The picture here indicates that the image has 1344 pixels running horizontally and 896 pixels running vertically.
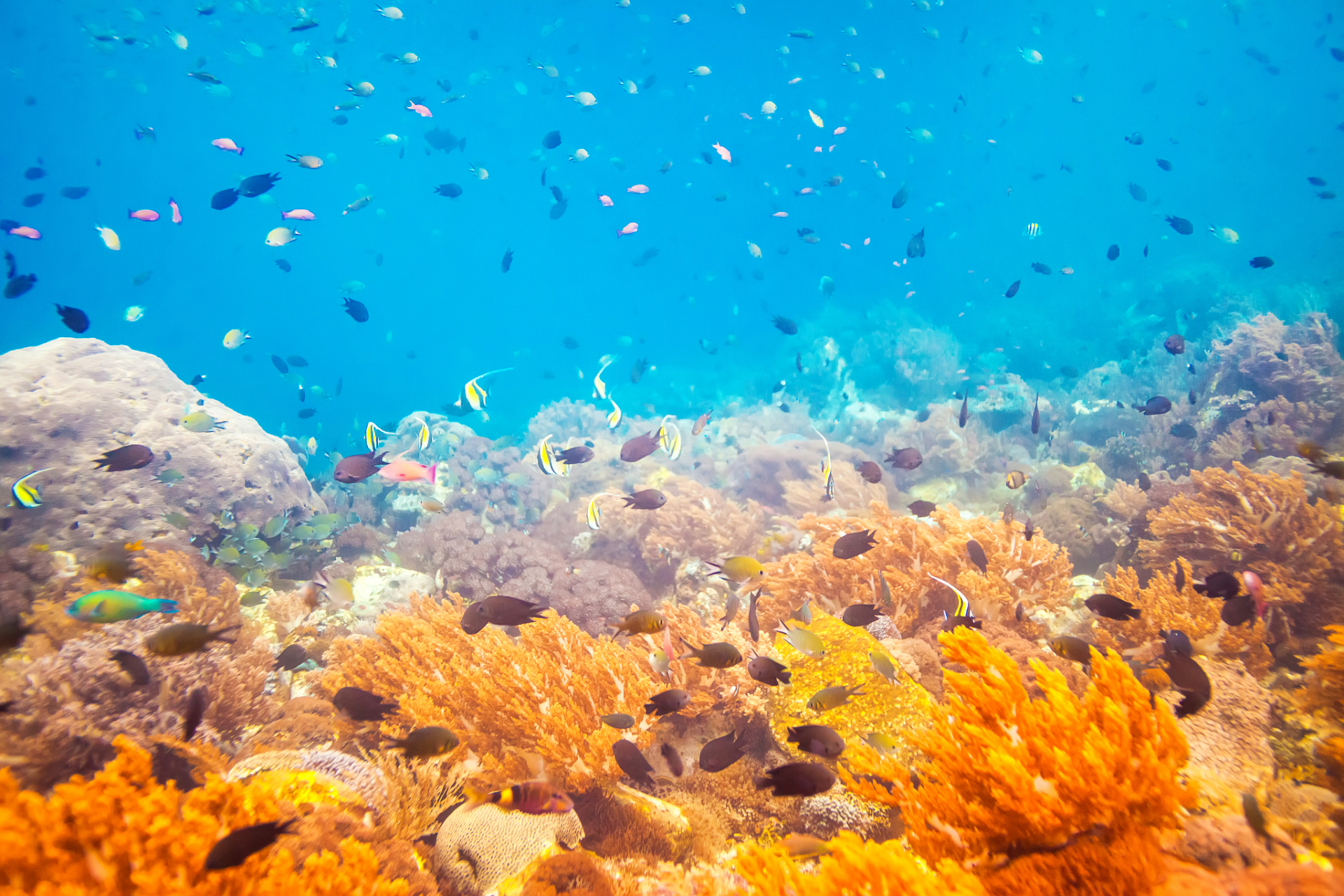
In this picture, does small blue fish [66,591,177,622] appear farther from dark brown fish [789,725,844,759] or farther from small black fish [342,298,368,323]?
small black fish [342,298,368,323]

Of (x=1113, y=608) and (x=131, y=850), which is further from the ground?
(x=1113, y=608)

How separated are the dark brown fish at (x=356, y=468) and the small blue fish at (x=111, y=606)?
4.21 feet

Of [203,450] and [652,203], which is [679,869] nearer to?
[203,450]

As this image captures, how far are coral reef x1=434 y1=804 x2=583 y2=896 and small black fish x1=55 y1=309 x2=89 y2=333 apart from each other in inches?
272

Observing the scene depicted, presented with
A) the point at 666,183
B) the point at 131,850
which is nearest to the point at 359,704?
the point at 131,850

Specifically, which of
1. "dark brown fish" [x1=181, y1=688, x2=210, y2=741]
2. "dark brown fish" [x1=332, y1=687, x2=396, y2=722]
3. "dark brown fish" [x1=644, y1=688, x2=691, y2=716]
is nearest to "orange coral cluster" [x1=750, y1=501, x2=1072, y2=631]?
"dark brown fish" [x1=644, y1=688, x2=691, y2=716]

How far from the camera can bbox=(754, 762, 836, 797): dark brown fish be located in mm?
2021

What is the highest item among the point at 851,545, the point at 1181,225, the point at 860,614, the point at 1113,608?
the point at 1181,225

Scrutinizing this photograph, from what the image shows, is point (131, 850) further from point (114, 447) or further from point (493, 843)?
point (114, 447)

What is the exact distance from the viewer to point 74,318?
568 cm

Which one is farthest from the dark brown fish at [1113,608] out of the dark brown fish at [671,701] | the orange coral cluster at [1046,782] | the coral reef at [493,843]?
the coral reef at [493,843]

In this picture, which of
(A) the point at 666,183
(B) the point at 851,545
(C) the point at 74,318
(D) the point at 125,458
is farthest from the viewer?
(A) the point at 666,183

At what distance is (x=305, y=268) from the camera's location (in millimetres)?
90062

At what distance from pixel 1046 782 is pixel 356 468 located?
465 centimetres
